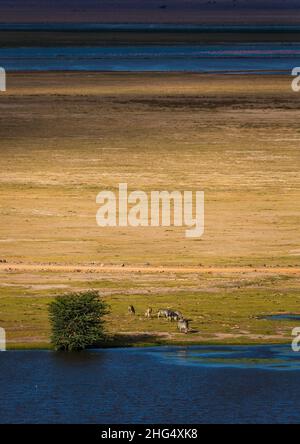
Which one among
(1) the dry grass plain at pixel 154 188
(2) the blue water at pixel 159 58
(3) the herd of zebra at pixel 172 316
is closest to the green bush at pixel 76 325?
(1) the dry grass plain at pixel 154 188

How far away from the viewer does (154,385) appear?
31.0 metres

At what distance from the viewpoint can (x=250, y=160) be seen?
6656 centimetres

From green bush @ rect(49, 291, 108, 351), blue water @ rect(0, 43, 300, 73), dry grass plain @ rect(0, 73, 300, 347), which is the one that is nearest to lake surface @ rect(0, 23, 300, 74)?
blue water @ rect(0, 43, 300, 73)

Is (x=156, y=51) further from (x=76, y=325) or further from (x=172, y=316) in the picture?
(x=76, y=325)

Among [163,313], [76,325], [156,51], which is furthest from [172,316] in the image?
[156,51]

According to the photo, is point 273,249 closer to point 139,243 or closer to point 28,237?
point 139,243

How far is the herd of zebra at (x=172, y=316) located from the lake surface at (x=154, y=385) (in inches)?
55.3

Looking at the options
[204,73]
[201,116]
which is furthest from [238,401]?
[204,73]

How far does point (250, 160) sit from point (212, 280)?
82.2 ft

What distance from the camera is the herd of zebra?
36094mm

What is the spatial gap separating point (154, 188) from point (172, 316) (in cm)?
2220

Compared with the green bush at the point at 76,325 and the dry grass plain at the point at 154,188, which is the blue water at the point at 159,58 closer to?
the dry grass plain at the point at 154,188

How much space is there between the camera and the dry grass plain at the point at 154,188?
38.9 m

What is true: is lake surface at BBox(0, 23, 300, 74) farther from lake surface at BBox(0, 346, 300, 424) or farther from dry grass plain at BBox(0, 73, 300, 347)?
lake surface at BBox(0, 346, 300, 424)
